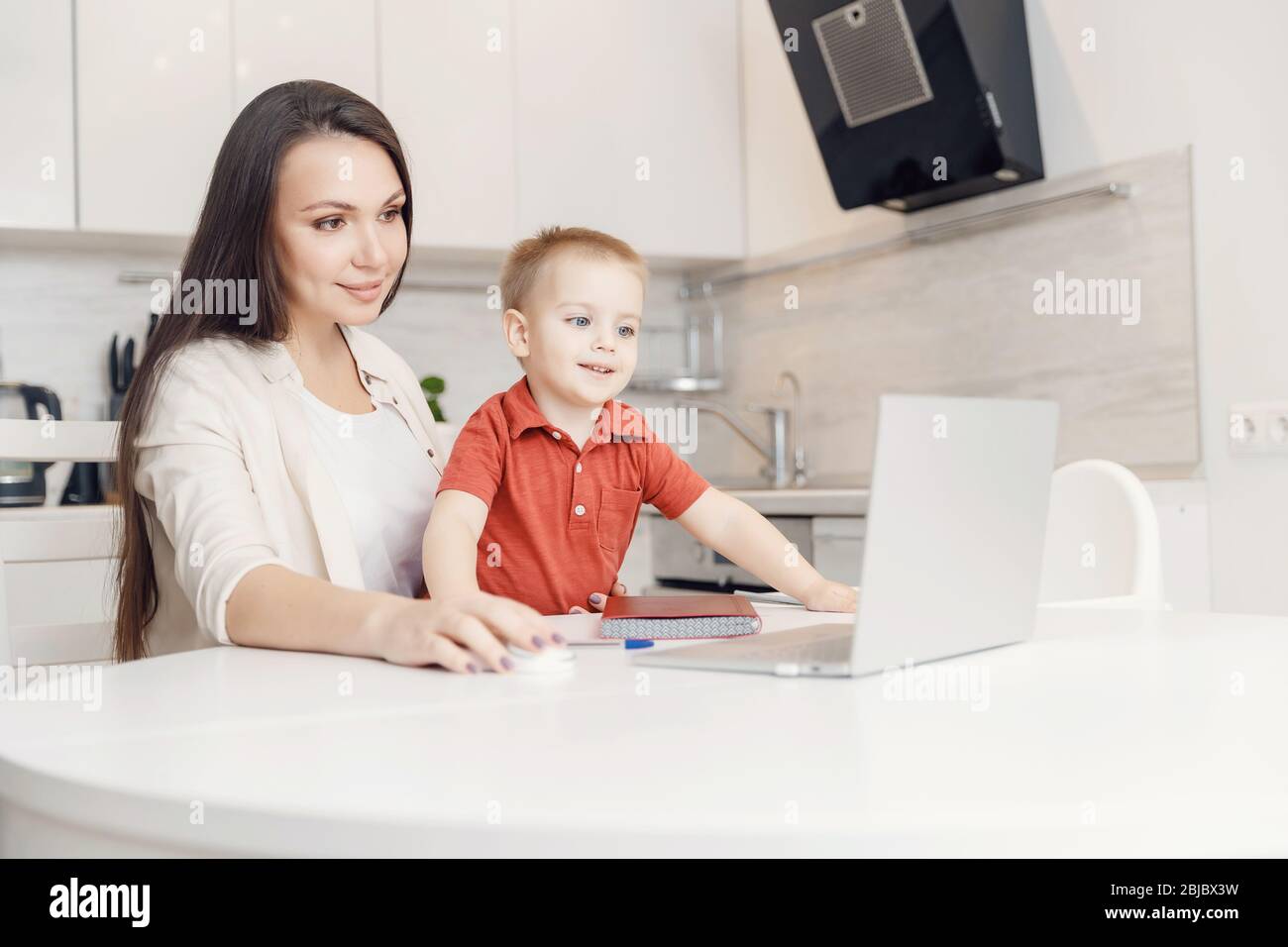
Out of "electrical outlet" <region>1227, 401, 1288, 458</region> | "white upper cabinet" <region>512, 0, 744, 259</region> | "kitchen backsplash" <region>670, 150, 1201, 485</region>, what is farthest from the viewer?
"white upper cabinet" <region>512, 0, 744, 259</region>

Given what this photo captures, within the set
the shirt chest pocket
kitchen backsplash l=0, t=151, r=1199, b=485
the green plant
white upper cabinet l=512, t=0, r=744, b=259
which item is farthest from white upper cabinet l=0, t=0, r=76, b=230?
the shirt chest pocket

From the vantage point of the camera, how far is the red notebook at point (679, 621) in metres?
0.96

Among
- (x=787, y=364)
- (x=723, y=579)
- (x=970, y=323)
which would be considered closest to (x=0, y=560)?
(x=723, y=579)

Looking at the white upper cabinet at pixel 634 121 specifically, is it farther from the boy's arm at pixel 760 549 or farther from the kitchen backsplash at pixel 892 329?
the boy's arm at pixel 760 549

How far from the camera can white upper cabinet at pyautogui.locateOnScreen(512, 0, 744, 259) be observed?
3234mm

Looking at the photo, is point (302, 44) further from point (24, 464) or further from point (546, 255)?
point (546, 255)

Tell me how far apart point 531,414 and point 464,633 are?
0.56 meters

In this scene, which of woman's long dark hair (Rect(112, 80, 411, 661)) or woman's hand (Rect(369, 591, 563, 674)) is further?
woman's long dark hair (Rect(112, 80, 411, 661))

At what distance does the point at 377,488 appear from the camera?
1387 millimetres

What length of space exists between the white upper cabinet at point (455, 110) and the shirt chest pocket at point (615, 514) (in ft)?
6.27

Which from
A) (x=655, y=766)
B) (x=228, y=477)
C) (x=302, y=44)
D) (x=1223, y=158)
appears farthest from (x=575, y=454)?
(x=302, y=44)

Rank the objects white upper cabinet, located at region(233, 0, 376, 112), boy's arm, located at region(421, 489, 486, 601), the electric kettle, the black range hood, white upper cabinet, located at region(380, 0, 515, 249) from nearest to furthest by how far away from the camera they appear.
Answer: boy's arm, located at region(421, 489, 486, 601) → the black range hood → the electric kettle → white upper cabinet, located at region(233, 0, 376, 112) → white upper cabinet, located at region(380, 0, 515, 249)

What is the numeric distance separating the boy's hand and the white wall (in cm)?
139

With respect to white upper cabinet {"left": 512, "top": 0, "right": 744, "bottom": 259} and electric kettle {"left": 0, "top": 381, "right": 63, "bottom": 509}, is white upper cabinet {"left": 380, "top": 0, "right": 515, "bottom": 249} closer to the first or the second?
white upper cabinet {"left": 512, "top": 0, "right": 744, "bottom": 259}
